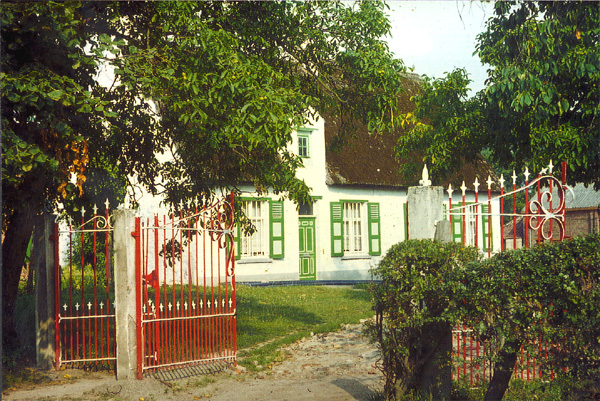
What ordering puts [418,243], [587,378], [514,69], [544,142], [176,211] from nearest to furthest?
[587,378] < [418,243] < [514,69] < [544,142] < [176,211]

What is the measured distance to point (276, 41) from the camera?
394 inches

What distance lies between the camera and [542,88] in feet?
31.4

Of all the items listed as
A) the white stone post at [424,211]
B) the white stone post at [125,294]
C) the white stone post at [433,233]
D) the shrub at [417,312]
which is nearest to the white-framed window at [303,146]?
the white stone post at [125,294]

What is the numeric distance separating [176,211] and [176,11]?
13.5ft

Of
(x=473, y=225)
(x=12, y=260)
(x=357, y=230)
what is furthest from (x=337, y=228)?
(x=12, y=260)

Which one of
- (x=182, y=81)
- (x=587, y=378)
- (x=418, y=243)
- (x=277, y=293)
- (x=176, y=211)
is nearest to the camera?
(x=587, y=378)

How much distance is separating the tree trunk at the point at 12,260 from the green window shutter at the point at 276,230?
37.3ft

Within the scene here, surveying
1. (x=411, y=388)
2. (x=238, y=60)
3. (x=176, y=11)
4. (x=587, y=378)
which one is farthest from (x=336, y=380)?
(x=176, y=11)

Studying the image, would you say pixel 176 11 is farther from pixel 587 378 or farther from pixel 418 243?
pixel 587 378

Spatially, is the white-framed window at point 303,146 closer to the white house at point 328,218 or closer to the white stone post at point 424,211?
the white house at point 328,218

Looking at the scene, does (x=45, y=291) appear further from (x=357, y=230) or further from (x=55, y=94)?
(x=357, y=230)

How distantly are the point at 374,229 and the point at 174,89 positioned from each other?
15702 mm

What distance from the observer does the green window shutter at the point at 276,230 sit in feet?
66.0

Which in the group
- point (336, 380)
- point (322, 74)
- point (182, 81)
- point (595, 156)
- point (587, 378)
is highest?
point (322, 74)
